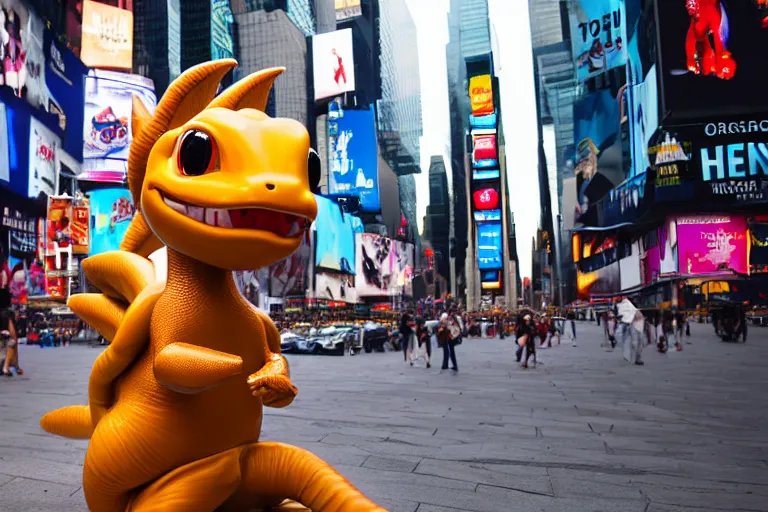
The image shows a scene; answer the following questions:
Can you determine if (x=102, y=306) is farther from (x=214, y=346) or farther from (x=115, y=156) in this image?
(x=115, y=156)

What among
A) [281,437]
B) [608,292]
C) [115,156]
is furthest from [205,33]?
[281,437]

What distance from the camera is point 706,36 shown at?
28.0 metres

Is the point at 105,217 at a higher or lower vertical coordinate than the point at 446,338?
higher

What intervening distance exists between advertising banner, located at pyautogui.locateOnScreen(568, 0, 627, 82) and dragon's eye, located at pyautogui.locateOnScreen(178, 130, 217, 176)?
46.4 meters

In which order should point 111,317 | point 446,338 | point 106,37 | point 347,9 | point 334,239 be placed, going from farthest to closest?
point 347,9, point 334,239, point 106,37, point 446,338, point 111,317

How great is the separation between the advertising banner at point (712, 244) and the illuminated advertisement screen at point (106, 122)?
3295 cm

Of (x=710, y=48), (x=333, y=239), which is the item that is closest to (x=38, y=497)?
(x=710, y=48)

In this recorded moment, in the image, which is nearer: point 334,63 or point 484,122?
point 334,63

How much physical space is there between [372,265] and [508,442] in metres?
48.9

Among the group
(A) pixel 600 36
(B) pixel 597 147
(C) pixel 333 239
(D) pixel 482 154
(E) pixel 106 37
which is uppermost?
(A) pixel 600 36

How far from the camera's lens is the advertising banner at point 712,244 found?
36281 millimetres

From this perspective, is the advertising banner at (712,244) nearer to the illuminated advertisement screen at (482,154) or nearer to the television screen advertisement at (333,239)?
the television screen advertisement at (333,239)

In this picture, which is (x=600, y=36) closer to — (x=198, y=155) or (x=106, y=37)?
(x=106, y=37)

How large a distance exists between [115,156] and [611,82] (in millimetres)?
35934
